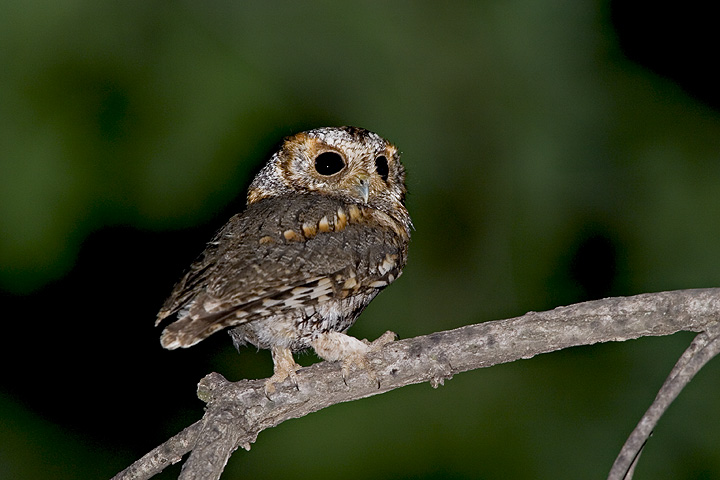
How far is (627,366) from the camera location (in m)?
3.92

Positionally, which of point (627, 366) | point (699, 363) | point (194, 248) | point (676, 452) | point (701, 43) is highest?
point (701, 43)

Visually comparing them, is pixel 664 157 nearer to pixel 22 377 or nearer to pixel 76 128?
pixel 76 128

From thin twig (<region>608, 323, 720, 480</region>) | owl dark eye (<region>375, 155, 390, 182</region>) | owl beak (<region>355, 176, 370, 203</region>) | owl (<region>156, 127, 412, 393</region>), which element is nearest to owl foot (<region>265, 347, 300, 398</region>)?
owl (<region>156, 127, 412, 393</region>)

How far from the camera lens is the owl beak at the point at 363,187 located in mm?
2596

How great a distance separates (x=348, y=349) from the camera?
2.23 m

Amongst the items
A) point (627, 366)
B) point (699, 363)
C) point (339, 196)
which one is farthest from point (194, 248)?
point (699, 363)

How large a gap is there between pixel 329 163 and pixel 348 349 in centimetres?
75

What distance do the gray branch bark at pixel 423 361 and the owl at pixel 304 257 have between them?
0.17 feet

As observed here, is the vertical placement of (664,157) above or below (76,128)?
above

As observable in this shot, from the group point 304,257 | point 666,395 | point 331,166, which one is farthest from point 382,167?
point 666,395

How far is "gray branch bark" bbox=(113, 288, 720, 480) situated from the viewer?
1.87 meters

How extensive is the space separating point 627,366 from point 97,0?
3.07 meters

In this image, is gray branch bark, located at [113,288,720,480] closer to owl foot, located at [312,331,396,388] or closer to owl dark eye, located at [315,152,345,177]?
owl foot, located at [312,331,396,388]

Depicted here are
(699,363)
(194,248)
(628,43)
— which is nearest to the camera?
(699,363)
